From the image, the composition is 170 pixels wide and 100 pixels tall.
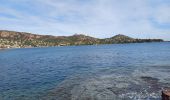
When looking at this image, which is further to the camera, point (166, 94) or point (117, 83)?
point (117, 83)

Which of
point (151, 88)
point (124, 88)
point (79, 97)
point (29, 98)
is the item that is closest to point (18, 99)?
point (29, 98)

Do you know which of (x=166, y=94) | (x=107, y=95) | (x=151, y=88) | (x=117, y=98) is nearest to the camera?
(x=166, y=94)

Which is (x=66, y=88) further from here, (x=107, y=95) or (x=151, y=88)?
(x=151, y=88)

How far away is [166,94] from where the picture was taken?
19.6m

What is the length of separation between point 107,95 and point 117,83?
25.1ft

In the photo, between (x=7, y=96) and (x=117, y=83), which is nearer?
(x=7, y=96)

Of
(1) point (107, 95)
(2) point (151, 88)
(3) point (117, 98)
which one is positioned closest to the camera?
(3) point (117, 98)

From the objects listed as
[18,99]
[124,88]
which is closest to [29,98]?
[18,99]

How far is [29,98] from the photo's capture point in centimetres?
3092

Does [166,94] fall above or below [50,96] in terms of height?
above

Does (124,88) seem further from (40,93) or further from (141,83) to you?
(40,93)

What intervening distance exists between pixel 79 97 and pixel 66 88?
642cm

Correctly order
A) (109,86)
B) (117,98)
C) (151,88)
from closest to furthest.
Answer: (117,98) < (151,88) < (109,86)

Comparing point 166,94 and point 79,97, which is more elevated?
point 166,94
